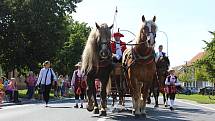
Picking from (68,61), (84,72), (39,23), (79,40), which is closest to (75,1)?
(39,23)

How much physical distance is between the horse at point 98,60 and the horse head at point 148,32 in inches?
39.6

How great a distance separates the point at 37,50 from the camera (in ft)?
143

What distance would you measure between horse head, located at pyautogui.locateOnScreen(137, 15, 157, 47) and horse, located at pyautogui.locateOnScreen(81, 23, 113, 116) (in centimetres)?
101

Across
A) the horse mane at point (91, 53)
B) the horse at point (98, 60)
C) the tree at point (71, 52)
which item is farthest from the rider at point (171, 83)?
the tree at point (71, 52)

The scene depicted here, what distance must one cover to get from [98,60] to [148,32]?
1879 mm

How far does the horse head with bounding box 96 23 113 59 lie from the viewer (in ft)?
47.5

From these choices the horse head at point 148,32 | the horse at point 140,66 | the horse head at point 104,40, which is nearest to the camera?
the horse head at point 148,32

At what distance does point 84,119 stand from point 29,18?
94.1 feet

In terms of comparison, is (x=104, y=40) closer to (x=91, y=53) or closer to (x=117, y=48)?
(x=91, y=53)

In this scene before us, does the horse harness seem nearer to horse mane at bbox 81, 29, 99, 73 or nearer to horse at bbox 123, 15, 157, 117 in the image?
horse at bbox 123, 15, 157, 117

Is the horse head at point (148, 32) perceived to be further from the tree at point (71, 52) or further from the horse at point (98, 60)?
the tree at point (71, 52)

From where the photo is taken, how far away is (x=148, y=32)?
45.7 ft

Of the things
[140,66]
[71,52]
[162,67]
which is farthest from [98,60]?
[71,52]

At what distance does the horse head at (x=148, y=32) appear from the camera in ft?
44.9
